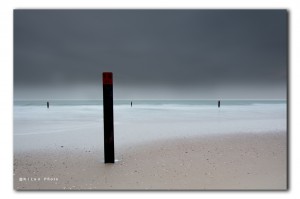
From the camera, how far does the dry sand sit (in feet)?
11.0

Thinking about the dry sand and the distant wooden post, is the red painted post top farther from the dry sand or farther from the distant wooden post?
the dry sand

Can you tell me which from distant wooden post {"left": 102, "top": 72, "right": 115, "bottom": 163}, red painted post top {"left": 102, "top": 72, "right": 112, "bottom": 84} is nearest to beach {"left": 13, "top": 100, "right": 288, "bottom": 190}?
distant wooden post {"left": 102, "top": 72, "right": 115, "bottom": 163}

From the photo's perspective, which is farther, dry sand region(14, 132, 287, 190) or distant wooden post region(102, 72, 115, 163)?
distant wooden post region(102, 72, 115, 163)

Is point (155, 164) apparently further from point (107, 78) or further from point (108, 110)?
point (107, 78)

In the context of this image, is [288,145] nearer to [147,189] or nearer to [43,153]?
[147,189]

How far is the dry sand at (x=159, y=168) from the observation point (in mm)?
3355

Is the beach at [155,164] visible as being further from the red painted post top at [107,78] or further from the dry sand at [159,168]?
the red painted post top at [107,78]

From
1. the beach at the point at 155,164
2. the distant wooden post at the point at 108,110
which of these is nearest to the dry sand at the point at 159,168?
the beach at the point at 155,164

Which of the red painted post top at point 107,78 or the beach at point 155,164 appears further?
the red painted post top at point 107,78

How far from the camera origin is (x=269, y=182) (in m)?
3.38

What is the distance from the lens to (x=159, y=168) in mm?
3672

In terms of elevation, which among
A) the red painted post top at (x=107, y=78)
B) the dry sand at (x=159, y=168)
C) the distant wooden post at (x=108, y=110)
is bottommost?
the dry sand at (x=159, y=168)

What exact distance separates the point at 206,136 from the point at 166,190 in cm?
258

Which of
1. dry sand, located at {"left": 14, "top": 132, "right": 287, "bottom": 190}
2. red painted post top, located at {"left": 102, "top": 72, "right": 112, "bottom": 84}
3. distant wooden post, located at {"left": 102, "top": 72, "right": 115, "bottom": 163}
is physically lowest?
dry sand, located at {"left": 14, "top": 132, "right": 287, "bottom": 190}
